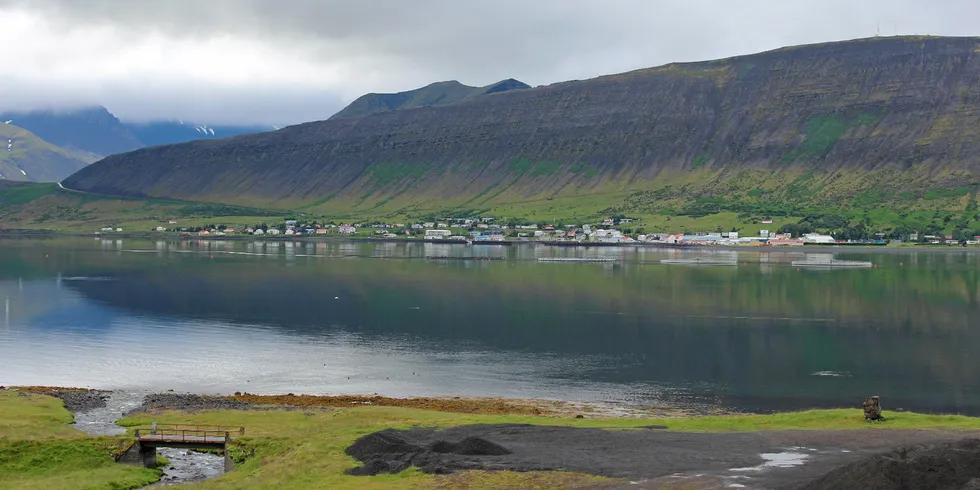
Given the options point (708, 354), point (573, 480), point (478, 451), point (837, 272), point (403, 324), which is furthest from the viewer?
point (837, 272)

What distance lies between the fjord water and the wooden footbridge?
71.8 feet

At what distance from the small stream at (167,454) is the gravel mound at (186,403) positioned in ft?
2.84

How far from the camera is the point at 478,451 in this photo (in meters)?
42.9

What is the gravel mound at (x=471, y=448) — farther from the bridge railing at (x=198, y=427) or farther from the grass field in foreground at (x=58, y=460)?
the grass field in foreground at (x=58, y=460)

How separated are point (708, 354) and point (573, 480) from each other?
51279 millimetres

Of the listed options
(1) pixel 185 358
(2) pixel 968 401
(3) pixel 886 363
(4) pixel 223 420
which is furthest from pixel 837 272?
(4) pixel 223 420

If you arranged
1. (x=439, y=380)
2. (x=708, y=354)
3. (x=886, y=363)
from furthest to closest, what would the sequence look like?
(x=708, y=354), (x=886, y=363), (x=439, y=380)

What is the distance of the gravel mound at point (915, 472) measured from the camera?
32.1 meters

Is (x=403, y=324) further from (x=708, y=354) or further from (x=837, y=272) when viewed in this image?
(x=837, y=272)

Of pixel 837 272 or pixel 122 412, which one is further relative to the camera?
pixel 837 272

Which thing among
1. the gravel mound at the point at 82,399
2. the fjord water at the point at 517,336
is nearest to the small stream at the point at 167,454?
the gravel mound at the point at 82,399

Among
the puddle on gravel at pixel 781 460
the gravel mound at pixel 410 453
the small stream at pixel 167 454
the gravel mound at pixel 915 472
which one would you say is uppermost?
the gravel mound at pixel 915 472

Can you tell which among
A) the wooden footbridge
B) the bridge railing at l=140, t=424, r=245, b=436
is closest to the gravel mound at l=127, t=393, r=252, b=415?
the bridge railing at l=140, t=424, r=245, b=436

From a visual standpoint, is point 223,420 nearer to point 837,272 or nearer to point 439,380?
point 439,380
